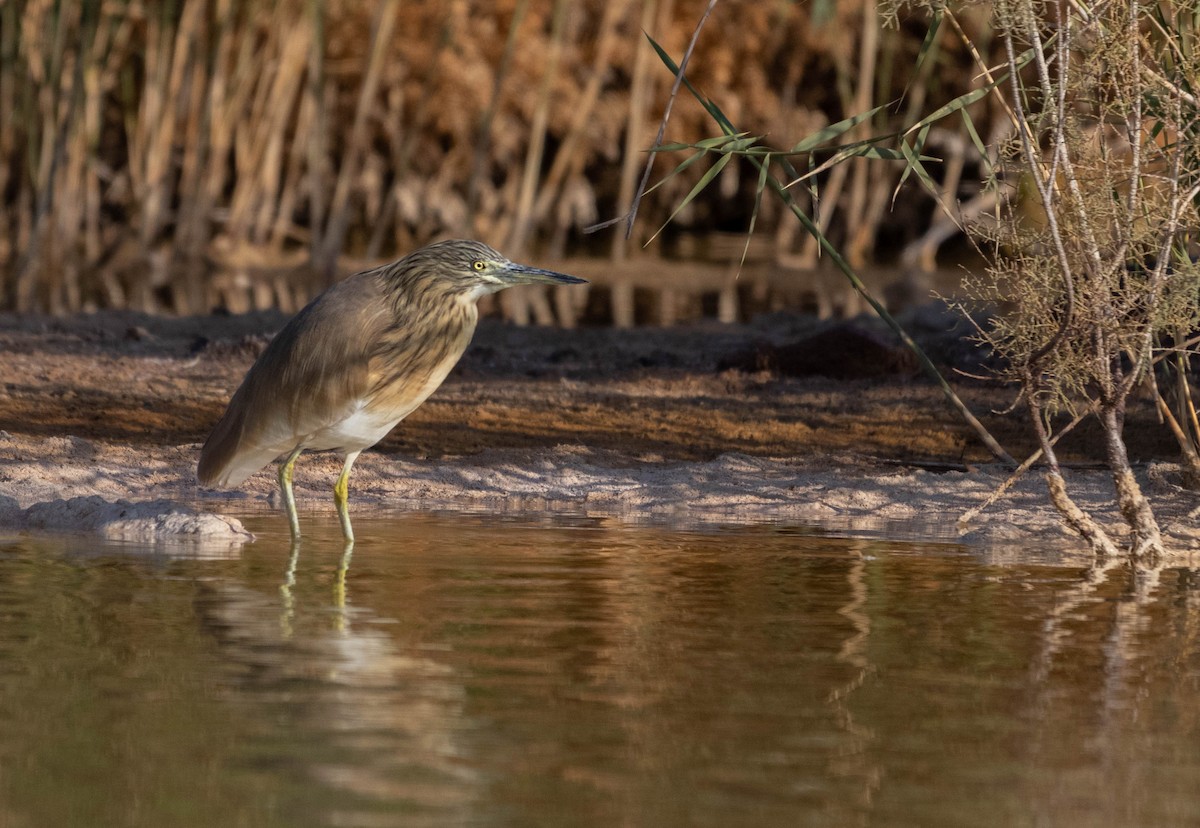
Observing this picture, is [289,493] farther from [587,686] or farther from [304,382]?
[587,686]

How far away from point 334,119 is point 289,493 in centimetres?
1945

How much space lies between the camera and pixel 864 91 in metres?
23.5

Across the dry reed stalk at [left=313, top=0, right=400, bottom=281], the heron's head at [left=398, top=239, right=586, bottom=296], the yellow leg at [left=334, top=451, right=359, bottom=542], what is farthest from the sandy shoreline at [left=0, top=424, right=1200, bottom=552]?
the dry reed stalk at [left=313, top=0, right=400, bottom=281]

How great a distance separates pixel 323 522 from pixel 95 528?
860 millimetres

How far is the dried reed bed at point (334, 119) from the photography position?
1988 centimetres

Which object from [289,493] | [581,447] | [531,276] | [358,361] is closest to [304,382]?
[358,361]

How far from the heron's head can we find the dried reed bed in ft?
34.5

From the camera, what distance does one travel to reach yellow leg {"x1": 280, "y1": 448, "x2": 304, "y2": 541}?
668cm

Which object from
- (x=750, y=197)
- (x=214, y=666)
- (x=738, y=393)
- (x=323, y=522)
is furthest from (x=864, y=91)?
(x=214, y=666)

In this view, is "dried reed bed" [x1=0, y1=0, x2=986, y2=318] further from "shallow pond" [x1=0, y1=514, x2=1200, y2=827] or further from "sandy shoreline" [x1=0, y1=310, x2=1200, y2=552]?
"shallow pond" [x1=0, y1=514, x2=1200, y2=827]

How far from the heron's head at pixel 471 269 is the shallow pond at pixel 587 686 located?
101 centimetres

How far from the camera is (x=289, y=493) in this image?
6.80 m

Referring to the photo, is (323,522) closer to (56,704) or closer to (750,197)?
(56,704)

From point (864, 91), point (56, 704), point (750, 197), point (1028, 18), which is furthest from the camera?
point (750, 197)
